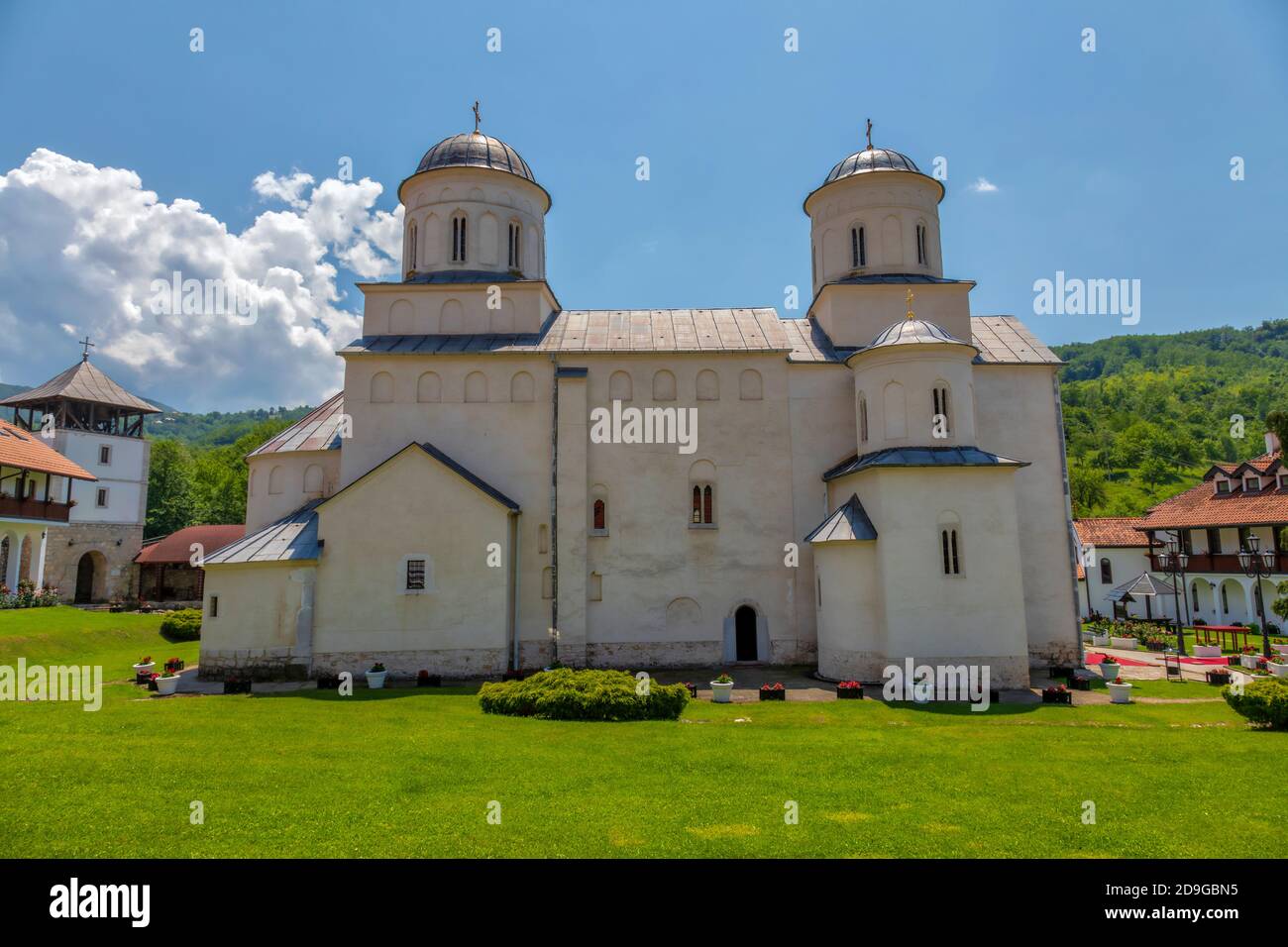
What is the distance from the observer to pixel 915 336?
65.4 ft

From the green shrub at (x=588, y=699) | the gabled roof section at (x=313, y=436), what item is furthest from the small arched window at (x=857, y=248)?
the gabled roof section at (x=313, y=436)

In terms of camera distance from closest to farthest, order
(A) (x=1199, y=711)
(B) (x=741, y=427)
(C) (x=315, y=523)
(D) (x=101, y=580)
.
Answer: (A) (x=1199, y=711)
(C) (x=315, y=523)
(B) (x=741, y=427)
(D) (x=101, y=580)

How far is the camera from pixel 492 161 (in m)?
25.0

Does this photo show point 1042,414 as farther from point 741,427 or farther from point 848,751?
point 848,751

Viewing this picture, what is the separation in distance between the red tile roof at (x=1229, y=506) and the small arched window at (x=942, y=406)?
25.4 metres

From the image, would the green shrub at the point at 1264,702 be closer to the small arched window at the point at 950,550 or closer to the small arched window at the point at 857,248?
the small arched window at the point at 950,550

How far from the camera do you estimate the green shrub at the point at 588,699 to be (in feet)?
47.0

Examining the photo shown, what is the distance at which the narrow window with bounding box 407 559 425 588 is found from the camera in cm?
1981

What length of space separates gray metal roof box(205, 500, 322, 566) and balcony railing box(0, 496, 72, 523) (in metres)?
18.0

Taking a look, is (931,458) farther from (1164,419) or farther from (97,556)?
(1164,419)

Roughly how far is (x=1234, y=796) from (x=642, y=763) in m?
7.86

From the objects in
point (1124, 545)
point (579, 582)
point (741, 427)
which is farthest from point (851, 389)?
point (1124, 545)

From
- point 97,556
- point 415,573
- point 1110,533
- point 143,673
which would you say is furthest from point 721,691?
point 97,556
